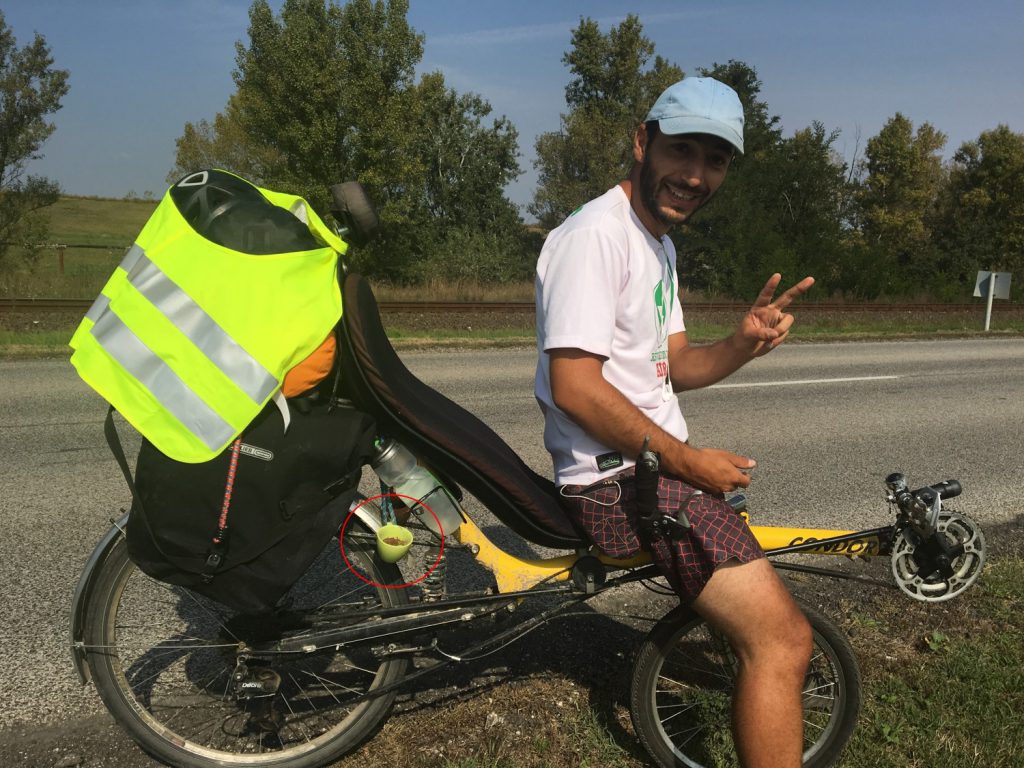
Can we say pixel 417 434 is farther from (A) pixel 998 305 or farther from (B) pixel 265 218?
(A) pixel 998 305

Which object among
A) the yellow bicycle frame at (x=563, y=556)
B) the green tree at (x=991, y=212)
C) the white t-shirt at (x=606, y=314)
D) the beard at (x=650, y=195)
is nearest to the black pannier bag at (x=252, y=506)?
the yellow bicycle frame at (x=563, y=556)

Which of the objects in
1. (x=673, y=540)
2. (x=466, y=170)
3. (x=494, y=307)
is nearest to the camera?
(x=673, y=540)

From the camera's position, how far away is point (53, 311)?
14.4 metres

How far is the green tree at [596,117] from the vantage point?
1622 inches

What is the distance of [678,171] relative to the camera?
2.28 meters

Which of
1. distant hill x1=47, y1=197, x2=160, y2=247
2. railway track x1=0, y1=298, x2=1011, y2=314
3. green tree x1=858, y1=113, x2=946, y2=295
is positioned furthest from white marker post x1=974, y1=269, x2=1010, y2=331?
distant hill x1=47, y1=197, x2=160, y2=247

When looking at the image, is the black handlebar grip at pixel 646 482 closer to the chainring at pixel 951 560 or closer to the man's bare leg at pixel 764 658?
the man's bare leg at pixel 764 658

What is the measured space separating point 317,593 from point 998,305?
29639 millimetres

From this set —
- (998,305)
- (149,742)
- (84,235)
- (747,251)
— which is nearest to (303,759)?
(149,742)

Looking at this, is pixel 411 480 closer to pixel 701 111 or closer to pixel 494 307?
pixel 701 111

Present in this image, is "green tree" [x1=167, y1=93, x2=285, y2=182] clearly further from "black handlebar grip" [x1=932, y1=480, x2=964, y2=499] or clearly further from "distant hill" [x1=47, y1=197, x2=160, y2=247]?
"black handlebar grip" [x1=932, y1=480, x2=964, y2=499]

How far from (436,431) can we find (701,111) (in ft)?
3.80

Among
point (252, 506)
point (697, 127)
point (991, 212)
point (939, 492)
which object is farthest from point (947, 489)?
point (991, 212)

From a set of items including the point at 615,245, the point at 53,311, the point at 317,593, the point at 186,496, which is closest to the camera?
the point at 186,496
